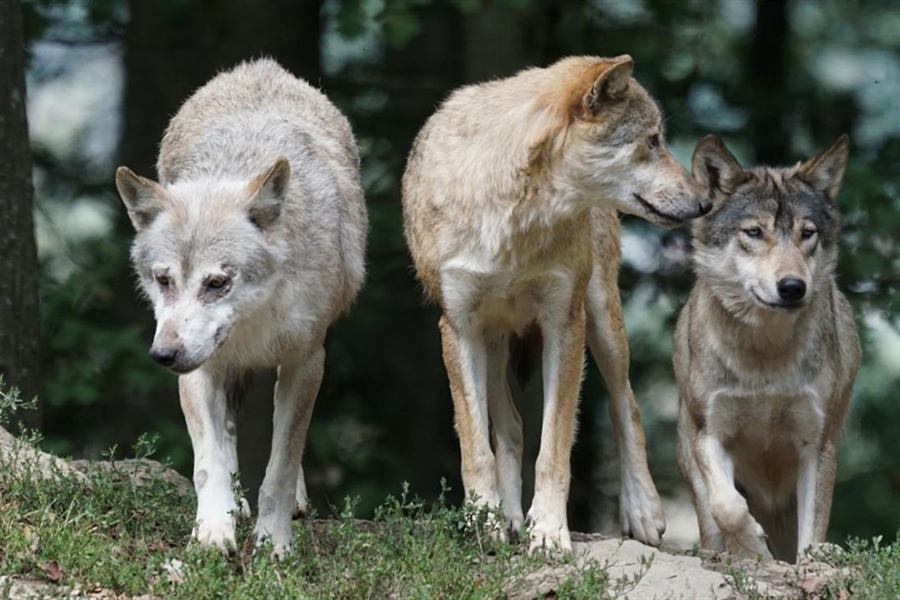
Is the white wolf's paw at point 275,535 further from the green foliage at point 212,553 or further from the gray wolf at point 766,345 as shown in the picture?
the gray wolf at point 766,345

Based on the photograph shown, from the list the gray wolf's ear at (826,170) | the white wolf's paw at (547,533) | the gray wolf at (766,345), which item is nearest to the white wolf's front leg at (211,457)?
the white wolf's paw at (547,533)

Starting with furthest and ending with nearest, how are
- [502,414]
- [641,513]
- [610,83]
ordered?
[641,513] → [502,414] → [610,83]

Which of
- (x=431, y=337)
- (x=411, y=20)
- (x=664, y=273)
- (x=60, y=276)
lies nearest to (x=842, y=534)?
(x=664, y=273)

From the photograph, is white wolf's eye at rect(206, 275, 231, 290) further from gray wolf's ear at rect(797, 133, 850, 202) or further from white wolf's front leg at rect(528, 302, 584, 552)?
gray wolf's ear at rect(797, 133, 850, 202)

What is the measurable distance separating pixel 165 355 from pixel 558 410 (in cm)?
227

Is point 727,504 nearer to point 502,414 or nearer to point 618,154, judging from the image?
point 502,414

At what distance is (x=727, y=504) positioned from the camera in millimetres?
8258

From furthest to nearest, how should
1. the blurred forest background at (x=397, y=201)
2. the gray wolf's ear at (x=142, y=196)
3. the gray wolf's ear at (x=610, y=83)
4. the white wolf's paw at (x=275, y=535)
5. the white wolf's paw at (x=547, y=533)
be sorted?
the blurred forest background at (x=397, y=201)
the gray wolf's ear at (x=610, y=83)
the white wolf's paw at (x=547, y=533)
the gray wolf's ear at (x=142, y=196)
the white wolf's paw at (x=275, y=535)

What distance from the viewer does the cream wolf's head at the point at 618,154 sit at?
790 centimetres

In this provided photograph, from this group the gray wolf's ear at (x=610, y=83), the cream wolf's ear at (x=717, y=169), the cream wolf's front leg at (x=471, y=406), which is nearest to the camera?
the gray wolf's ear at (x=610, y=83)

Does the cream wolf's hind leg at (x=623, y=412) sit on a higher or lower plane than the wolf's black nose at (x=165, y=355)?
lower

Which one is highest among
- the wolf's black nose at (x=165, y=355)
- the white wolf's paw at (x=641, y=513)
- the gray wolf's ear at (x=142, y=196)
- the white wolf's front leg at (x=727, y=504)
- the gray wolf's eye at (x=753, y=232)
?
the gray wolf's ear at (x=142, y=196)

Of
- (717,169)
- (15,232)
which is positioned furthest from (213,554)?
(717,169)

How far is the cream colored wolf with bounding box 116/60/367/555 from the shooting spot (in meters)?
7.06
